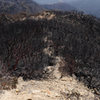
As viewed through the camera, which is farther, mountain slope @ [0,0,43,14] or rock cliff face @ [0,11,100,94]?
mountain slope @ [0,0,43,14]

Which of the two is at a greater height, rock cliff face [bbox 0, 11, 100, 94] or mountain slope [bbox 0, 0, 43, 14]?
mountain slope [bbox 0, 0, 43, 14]

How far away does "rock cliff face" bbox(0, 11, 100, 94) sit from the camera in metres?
9.79

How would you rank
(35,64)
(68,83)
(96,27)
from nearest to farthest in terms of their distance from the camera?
(68,83) < (35,64) < (96,27)

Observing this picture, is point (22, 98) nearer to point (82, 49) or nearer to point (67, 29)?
point (82, 49)

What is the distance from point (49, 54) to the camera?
12.6m

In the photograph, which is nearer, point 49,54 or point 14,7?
point 49,54

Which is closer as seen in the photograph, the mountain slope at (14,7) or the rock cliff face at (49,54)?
the rock cliff face at (49,54)

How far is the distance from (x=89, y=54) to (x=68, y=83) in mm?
4926

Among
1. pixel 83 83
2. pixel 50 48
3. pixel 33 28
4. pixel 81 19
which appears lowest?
pixel 83 83

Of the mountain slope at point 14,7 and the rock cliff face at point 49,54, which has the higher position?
the mountain slope at point 14,7

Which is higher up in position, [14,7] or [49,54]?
[14,7]

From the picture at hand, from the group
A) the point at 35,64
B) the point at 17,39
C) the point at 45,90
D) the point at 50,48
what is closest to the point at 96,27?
the point at 50,48

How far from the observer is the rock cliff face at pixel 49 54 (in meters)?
9.79

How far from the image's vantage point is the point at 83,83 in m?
9.11
